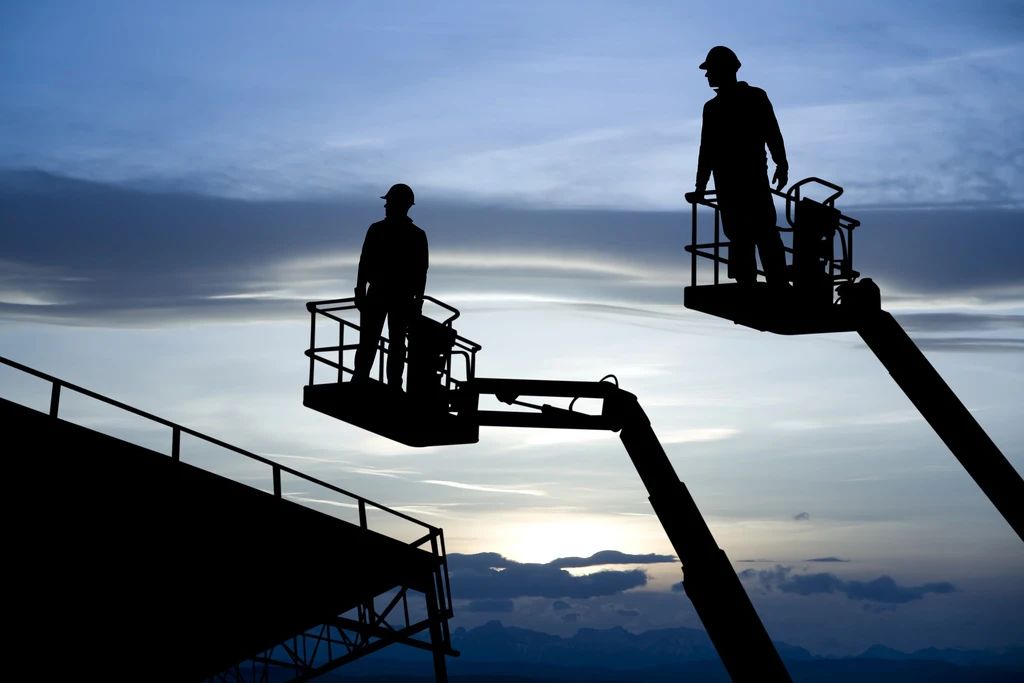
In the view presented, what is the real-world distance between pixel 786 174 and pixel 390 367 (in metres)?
5.64

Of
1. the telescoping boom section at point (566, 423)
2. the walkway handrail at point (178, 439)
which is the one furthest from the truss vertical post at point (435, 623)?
the telescoping boom section at point (566, 423)

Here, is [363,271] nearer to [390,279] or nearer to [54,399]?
[390,279]

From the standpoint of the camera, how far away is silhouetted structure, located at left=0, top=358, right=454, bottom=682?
14852 mm

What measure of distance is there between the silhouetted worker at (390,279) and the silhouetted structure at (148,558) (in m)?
3.29

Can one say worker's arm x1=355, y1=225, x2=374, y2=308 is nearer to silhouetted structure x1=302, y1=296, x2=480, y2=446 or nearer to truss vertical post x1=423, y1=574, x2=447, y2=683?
silhouetted structure x1=302, y1=296, x2=480, y2=446

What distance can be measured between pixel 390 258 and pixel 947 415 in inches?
281

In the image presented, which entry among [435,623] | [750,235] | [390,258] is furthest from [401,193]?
[435,623]

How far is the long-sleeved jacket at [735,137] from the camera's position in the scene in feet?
42.7

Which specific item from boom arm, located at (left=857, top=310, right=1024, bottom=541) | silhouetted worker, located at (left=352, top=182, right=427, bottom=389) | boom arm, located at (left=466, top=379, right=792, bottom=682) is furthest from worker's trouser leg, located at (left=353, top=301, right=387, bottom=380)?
boom arm, located at (left=857, top=310, right=1024, bottom=541)

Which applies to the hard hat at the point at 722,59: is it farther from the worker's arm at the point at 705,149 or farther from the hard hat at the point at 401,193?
A: the hard hat at the point at 401,193

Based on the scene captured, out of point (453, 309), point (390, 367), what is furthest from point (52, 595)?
point (453, 309)

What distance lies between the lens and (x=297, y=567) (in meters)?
20.2

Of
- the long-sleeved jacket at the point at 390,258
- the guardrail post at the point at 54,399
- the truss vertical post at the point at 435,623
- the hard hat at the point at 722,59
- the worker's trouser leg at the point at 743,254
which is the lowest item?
the truss vertical post at the point at 435,623

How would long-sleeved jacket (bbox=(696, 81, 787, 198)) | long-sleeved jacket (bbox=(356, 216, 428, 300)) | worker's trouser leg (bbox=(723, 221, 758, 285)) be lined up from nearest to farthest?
long-sleeved jacket (bbox=(696, 81, 787, 198)), worker's trouser leg (bbox=(723, 221, 758, 285)), long-sleeved jacket (bbox=(356, 216, 428, 300))
